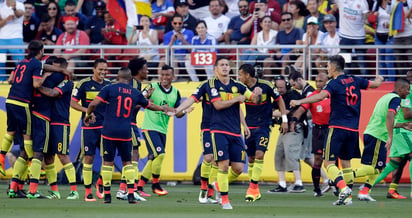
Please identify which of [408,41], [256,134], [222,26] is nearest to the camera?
[256,134]

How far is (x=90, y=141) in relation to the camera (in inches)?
682

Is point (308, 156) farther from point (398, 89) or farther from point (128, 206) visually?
point (128, 206)

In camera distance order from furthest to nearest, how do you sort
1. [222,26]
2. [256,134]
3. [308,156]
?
[222,26]
[308,156]
[256,134]

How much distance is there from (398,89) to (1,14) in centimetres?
1121

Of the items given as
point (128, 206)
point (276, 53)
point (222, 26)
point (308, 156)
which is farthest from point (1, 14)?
point (128, 206)

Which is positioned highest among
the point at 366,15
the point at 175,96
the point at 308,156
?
the point at 366,15

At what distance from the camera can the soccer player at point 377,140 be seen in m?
17.4

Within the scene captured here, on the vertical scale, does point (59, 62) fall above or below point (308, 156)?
above

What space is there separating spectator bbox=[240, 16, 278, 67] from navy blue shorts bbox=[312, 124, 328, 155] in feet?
13.1

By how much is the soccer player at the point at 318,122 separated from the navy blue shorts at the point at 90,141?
431cm

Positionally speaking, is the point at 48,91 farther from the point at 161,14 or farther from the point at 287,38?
the point at 161,14

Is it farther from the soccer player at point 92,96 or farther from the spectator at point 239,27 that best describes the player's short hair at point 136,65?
the spectator at point 239,27

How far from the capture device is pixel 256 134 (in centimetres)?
1750

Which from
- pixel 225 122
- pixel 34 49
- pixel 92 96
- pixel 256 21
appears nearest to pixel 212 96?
pixel 225 122
